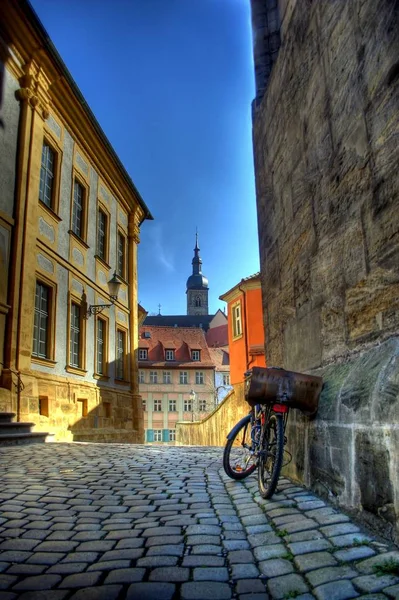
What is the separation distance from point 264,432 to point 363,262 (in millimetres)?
1875

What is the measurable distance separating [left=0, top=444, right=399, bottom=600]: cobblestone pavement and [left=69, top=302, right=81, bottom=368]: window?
28.8ft

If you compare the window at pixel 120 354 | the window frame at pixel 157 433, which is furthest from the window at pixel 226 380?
the window at pixel 120 354

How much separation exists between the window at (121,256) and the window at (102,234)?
1358 millimetres

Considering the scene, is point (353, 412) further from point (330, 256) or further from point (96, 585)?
point (96, 585)

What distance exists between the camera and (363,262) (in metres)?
3.16

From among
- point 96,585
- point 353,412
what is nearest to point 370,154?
point 353,412

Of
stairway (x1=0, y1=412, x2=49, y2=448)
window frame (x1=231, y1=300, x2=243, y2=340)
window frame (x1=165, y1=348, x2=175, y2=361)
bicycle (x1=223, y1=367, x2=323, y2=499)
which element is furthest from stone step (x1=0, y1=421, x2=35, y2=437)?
window frame (x1=165, y1=348, x2=175, y2=361)

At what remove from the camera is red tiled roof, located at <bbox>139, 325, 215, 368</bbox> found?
49.1 meters

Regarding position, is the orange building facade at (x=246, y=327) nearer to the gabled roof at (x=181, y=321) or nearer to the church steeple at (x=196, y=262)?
the gabled roof at (x=181, y=321)

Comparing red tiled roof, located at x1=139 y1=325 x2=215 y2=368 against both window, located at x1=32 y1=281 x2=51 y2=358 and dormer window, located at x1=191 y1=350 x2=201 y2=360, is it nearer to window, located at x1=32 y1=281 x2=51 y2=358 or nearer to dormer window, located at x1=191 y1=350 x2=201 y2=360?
dormer window, located at x1=191 y1=350 x2=201 y2=360

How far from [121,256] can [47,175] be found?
6.14 meters

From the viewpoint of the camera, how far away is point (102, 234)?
16.3 metres

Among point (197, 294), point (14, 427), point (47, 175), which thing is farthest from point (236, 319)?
point (197, 294)

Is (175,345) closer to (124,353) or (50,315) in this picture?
(124,353)
